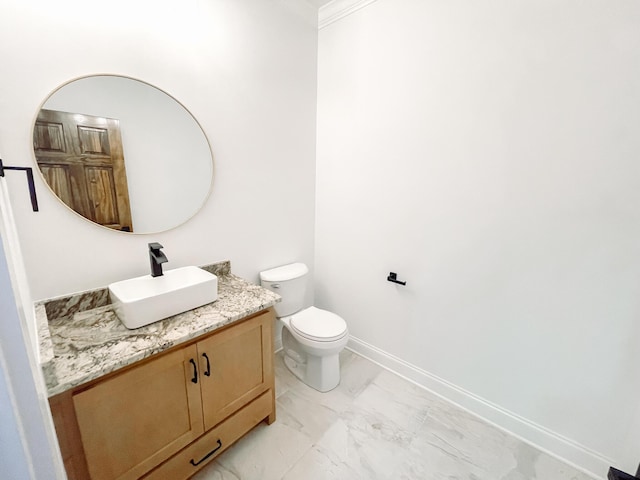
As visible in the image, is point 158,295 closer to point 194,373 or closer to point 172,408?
point 194,373

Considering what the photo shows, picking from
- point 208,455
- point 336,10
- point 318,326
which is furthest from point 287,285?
point 336,10

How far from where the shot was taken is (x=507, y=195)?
139cm

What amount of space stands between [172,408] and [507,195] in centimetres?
184

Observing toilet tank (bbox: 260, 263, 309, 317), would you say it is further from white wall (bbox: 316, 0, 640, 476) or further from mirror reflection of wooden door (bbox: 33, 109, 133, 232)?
mirror reflection of wooden door (bbox: 33, 109, 133, 232)

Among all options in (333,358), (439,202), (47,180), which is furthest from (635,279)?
(47,180)

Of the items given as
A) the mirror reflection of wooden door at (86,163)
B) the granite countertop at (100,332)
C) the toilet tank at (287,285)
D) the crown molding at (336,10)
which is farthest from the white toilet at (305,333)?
the crown molding at (336,10)

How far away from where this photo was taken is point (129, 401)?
98 cm

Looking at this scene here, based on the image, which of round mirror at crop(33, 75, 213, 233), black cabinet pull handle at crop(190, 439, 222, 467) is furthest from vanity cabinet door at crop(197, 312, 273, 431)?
round mirror at crop(33, 75, 213, 233)

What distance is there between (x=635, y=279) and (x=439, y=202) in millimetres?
873

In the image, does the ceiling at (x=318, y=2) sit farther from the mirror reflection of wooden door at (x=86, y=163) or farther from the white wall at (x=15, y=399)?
the white wall at (x=15, y=399)

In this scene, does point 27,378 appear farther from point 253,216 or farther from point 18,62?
point 253,216

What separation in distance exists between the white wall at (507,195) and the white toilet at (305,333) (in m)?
0.47

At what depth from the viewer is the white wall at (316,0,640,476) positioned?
1.15m

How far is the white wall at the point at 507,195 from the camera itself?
115cm
